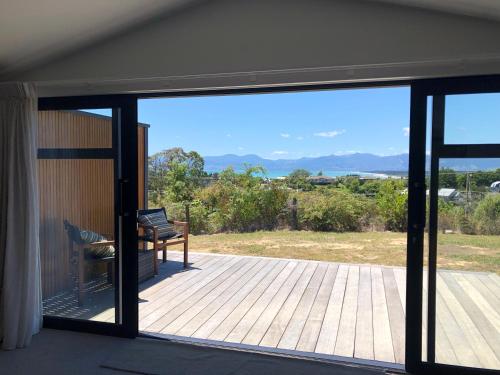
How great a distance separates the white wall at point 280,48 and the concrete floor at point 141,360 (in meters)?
1.95

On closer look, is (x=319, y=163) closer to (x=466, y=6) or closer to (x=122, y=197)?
(x=122, y=197)

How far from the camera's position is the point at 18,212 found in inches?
115

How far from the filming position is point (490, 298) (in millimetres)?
2428

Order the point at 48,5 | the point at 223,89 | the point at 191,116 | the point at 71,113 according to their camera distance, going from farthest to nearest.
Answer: the point at 191,116 → the point at 71,113 → the point at 223,89 → the point at 48,5

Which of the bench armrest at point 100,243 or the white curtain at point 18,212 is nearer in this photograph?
the white curtain at point 18,212

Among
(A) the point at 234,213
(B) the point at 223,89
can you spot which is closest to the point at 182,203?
(A) the point at 234,213

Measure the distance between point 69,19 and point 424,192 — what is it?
2523 millimetres

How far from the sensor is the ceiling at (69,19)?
85.7 inches

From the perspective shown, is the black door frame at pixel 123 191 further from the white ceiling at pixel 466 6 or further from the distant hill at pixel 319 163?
the distant hill at pixel 319 163

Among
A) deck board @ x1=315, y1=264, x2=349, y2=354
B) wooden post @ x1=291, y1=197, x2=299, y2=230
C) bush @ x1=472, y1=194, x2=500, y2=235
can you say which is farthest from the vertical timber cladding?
wooden post @ x1=291, y1=197, x2=299, y2=230

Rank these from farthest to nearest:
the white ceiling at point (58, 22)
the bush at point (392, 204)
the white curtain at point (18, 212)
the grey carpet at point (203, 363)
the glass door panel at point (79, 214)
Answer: the bush at point (392, 204), the glass door panel at point (79, 214), the white curtain at point (18, 212), the grey carpet at point (203, 363), the white ceiling at point (58, 22)

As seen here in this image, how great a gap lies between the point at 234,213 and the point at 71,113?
14.9 ft

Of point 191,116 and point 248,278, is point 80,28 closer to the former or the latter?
point 248,278

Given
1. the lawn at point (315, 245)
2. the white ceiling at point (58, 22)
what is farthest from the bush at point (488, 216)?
the lawn at point (315, 245)
